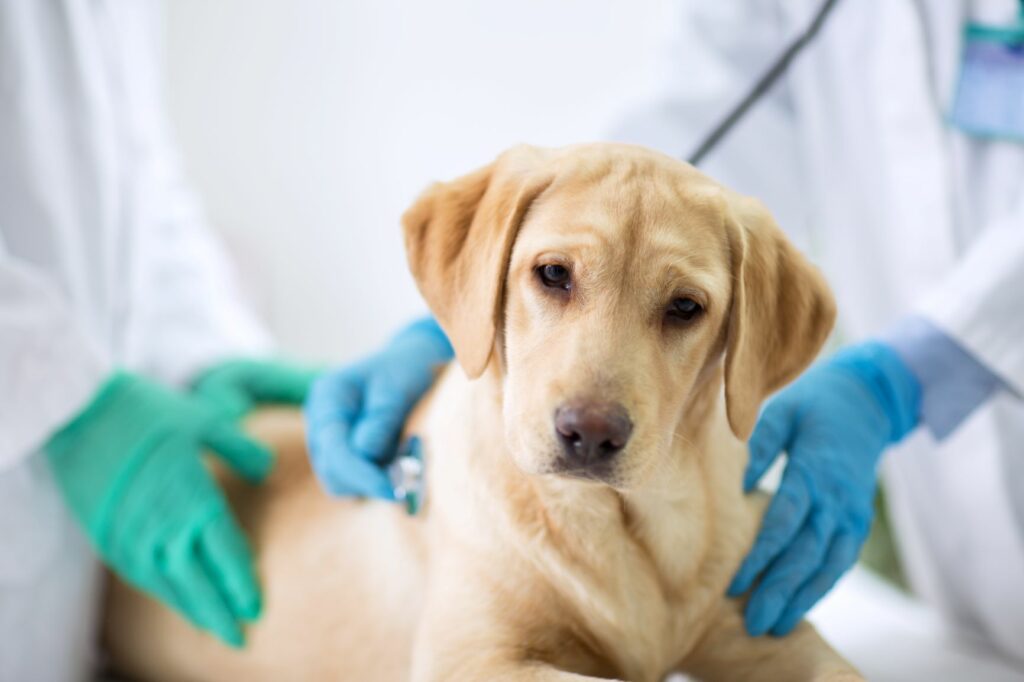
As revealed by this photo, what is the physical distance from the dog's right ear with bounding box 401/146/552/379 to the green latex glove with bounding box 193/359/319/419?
2.83 feet

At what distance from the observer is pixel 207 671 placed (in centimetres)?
161

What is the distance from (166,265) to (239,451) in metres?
0.51

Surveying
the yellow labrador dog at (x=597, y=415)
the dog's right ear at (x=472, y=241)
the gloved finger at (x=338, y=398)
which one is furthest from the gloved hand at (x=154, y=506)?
the dog's right ear at (x=472, y=241)

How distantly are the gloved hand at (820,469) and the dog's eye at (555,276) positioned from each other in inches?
17.5

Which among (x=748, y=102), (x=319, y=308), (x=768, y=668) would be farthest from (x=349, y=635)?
(x=319, y=308)

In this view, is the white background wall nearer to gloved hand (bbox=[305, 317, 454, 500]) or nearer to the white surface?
gloved hand (bbox=[305, 317, 454, 500])

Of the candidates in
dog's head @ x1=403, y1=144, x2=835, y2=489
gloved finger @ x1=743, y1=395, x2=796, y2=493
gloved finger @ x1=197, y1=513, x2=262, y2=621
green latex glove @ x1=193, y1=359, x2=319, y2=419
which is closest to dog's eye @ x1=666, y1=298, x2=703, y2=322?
dog's head @ x1=403, y1=144, x2=835, y2=489

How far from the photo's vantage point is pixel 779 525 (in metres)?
1.30

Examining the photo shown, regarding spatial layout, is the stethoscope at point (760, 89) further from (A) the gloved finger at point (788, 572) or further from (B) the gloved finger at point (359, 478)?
(B) the gloved finger at point (359, 478)

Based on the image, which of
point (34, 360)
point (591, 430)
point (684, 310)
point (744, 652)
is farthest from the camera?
point (34, 360)

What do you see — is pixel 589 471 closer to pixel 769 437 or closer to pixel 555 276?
pixel 555 276

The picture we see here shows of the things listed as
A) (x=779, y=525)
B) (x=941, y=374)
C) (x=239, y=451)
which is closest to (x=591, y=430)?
(x=779, y=525)

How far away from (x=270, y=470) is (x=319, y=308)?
1127 millimetres

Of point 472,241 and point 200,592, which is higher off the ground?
point 472,241
